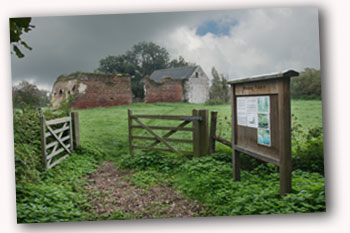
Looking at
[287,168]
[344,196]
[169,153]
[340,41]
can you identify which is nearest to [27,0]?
[169,153]

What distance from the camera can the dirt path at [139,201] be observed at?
3213 millimetres

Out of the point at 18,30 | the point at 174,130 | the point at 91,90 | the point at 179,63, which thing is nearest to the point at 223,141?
the point at 174,130

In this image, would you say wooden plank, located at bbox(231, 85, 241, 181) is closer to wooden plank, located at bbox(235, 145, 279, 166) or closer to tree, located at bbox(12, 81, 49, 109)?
wooden plank, located at bbox(235, 145, 279, 166)

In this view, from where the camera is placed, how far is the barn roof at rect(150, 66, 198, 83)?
3566mm

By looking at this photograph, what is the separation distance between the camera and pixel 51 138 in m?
3.94

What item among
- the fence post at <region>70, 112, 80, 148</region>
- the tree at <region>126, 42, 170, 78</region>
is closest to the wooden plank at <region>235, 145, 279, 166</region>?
the tree at <region>126, 42, 170, 78</region>

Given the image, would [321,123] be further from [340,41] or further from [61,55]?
[61,55]

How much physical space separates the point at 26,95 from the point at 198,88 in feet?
7.34

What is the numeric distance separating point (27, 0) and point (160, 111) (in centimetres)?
225

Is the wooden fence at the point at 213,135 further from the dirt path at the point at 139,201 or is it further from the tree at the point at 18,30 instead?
the tree at the point at 18,30

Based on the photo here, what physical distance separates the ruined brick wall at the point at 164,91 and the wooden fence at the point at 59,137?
114cm

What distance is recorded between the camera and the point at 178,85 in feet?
13.0

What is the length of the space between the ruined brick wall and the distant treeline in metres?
1.51

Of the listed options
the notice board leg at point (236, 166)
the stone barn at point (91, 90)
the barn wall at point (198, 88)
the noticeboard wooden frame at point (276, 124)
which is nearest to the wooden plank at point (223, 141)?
the notice board leg at point (236, 166)
